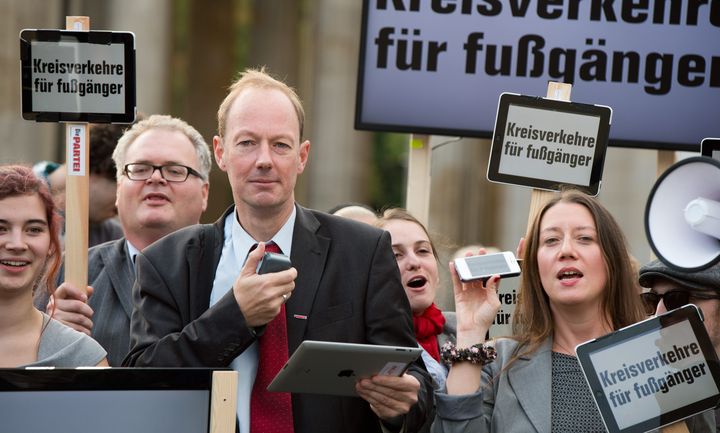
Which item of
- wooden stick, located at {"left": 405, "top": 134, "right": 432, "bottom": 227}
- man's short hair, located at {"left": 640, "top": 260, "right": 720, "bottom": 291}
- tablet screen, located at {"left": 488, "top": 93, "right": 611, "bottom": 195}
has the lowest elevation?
man's short hair, located at {"left": 640, "top": 260, "right": 720, "bottom": 291}

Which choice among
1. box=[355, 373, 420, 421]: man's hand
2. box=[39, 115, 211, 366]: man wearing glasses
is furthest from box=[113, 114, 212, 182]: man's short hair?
box=[355, 373, 420, 421]: man's hand

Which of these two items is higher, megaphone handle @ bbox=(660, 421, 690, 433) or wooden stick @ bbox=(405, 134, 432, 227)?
wooden stick @ bbox=(405, 134, 432, 227)

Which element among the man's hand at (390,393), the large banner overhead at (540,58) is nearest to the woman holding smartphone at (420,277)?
the large banner overhead at (540,58)

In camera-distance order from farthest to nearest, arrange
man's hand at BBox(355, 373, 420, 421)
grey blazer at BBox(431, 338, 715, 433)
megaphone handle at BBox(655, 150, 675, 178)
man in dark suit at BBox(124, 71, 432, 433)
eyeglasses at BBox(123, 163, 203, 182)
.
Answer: megaphone handle at BBox(655, 150, 675, 178) → eyeglasses at BBox(123, 163, 203, 182) → grey blazer at BBox(431, 338, 715, 433) → man in dark suit at BBox(124, 71, 432, 433) → man's hand at BBox(355, 373, 420, 421)

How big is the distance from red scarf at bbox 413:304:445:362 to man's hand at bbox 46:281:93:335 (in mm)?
1442

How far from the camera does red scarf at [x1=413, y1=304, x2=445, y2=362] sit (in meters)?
6.15

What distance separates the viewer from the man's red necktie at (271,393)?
4992mm

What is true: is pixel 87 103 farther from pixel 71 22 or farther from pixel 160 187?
pixel 160 187

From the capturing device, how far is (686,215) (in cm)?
481

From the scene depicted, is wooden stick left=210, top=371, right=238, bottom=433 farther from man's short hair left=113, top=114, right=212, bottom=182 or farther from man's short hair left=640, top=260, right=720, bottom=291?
man's short hair left=113, top=114, right=212, bottom=182

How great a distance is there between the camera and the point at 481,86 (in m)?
7.07

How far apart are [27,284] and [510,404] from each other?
6.07 feet

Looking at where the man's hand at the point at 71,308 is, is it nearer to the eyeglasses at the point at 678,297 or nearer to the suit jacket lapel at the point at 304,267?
the suit jacket lapel at the point at 304,267

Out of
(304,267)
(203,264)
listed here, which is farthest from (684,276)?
(203,264)
